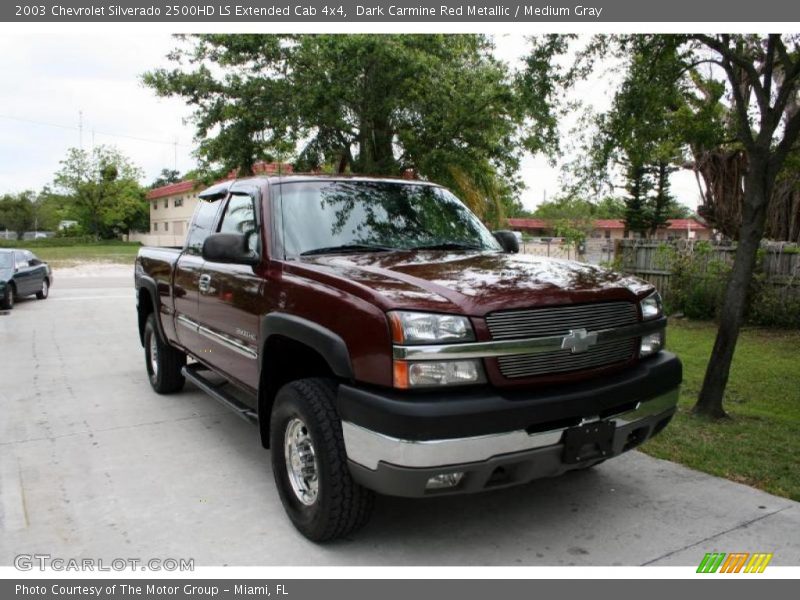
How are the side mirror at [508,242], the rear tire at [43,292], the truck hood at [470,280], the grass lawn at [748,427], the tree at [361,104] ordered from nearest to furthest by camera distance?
the truck hood at [470,280]
the grass lawn at [748,427]
the side mirror at [508,242]
the tree at [361,104]
the rear tire at [43,292]

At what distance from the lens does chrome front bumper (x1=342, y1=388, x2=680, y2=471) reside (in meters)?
2.86

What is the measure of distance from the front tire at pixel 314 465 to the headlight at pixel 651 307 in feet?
5.87

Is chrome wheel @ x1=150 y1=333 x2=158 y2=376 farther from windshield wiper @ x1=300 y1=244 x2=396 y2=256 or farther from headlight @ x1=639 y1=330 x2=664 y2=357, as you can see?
headlight @ x1=639 y1=330 x2=664 y2=357

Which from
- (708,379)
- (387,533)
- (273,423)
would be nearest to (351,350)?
(273,423)

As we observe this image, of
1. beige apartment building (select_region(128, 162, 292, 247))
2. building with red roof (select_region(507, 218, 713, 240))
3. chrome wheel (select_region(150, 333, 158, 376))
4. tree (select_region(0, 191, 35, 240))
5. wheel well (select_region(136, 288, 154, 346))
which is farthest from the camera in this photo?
tree (select_region(0, 191, 35, 240))

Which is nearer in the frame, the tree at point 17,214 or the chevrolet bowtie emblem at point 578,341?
the chevrolet bowtie emblem at point 578,341

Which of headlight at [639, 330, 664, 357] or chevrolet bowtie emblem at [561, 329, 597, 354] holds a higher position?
chevrolet bowtie emblem at [561, 329, 597, 354]

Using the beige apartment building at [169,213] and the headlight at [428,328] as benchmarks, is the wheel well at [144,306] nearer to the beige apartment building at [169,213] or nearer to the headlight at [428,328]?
the headlight at [428,328]

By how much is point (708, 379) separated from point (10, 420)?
618 centimetres

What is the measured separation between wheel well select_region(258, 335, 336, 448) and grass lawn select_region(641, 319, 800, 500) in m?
2.71

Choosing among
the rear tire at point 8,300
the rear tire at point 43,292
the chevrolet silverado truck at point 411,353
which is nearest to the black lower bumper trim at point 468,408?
the chevrolet silverado truck at point 411,353

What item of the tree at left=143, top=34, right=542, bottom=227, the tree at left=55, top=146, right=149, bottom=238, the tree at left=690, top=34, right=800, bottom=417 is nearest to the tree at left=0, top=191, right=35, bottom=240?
the tree at left=55, top=146, right=149, bottom=238

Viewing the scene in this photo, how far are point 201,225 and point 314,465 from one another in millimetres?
2909

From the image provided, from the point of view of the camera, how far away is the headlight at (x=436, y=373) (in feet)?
9.64
